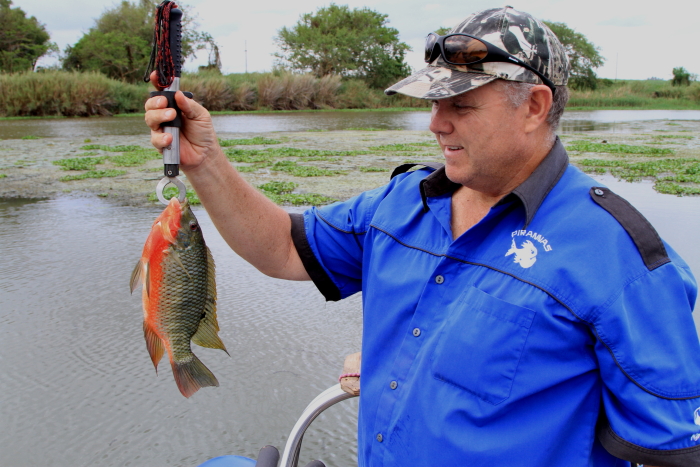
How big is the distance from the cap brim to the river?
1965 mm

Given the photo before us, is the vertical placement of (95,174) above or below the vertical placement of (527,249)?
below

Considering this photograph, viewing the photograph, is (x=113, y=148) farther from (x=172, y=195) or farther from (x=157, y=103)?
(x=157, y=103)

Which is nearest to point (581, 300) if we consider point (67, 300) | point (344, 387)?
point (344, 387)

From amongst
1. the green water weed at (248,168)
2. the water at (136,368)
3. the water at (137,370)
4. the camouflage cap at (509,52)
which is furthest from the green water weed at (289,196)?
the camouflage cap at (509,52)

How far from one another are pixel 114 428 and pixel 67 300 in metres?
1.82

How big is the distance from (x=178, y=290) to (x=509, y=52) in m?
1.19

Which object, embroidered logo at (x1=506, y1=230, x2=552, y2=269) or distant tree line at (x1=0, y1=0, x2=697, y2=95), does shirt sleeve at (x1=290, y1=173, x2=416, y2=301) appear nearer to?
embroidered logo at (x1=506, y1=230, x2=552, y2=269)

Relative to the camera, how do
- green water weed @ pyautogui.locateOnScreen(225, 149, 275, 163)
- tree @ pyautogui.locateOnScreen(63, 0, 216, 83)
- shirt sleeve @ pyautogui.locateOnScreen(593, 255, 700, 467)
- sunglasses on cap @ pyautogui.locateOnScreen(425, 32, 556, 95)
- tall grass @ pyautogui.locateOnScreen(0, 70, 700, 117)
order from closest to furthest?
1. shirt sleeve @ pyautogui.locateOnScreen(593, 255, 700, 467)
2. sunglasses on cap @ pyautogui.locateOnScreen(425, 32, 556, 95)
3. green water weed @ pyautogui.locateOnScreen(225, 149, 275, 163)
4. tall grass @ pyautogui.locateOnScreen(0, 70, 700, 117)
5. tree @ pyautogui.locateOnScreen(63, 0, 216, 83)

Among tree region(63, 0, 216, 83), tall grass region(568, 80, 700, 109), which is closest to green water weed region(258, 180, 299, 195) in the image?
tree region(63, 0, 216, 83)

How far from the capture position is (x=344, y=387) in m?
2.09

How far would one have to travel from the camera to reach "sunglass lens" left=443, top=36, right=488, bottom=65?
1.68 metres

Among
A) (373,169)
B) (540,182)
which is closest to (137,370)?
(540,182)

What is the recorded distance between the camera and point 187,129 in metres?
1.83

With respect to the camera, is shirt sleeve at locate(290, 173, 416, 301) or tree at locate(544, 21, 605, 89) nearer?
shirt sleeve at locate(290, 173, 416, 301)
